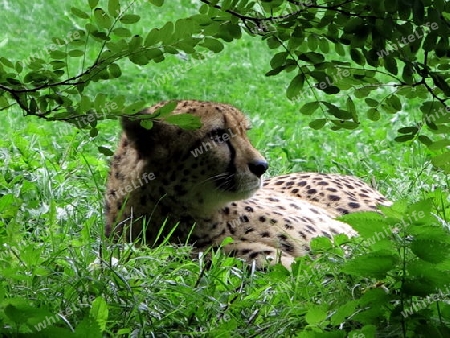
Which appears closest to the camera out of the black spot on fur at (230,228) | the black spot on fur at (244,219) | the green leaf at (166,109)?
the green leaf at (166,109)

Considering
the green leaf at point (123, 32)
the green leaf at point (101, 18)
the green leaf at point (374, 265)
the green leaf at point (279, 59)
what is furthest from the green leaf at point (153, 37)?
the green leaf at point (374, 265)

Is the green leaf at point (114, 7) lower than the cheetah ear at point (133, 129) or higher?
higher

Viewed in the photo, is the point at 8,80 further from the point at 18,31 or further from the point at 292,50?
the point at 18,31

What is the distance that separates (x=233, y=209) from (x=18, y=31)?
29.4 feet

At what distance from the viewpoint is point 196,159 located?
5289 mm

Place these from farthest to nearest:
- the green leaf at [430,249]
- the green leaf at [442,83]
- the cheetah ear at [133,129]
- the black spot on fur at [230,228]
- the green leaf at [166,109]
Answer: the black spot on fur at [230,228], the cheetah ear at [133,129], the green leaf at [166,109], the green leaf at [442,83], the green leaf at [430,249]

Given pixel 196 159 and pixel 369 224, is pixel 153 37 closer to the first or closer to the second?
pixel 369 224

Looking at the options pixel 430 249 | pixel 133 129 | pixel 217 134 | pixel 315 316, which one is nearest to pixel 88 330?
pixel 315 316

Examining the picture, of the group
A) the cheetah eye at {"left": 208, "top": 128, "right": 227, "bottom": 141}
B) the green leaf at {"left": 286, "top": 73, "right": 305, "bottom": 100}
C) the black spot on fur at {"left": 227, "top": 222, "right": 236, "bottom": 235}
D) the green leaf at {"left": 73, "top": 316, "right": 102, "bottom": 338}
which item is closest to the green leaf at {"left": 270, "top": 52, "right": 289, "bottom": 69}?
the green leaf at {"left": 286, "top": 73, "right": 305, "bottom": 100}

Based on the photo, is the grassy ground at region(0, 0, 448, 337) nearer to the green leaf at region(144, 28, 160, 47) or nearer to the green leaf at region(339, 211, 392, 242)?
the green leaf at region(339, 211, 392, 242)

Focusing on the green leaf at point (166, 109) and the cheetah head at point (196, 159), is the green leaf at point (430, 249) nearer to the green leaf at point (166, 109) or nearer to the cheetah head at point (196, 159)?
the green leaf at point (166, 109)

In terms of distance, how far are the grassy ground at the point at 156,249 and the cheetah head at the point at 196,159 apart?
36 centimetres

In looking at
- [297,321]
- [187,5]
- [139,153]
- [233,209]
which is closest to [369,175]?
[233,209]

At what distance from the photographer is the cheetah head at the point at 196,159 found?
5.26 m
